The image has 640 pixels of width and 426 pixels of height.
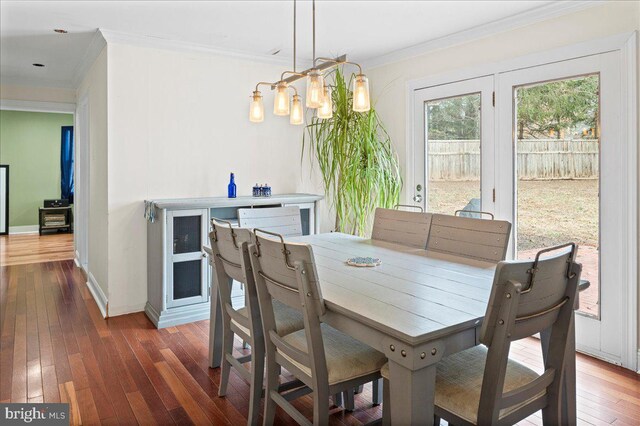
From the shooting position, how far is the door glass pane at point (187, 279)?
12.2 ft

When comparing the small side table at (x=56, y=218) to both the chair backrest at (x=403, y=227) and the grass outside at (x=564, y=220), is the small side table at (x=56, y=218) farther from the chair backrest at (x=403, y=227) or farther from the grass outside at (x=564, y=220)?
the grass outside at (x=564, y=220)

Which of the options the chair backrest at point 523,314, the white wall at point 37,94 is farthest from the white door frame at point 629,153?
the white wall at point 37,94

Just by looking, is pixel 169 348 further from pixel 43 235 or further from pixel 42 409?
pixel 43 235

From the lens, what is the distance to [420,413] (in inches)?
55.8

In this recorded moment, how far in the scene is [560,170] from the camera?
3150 mm

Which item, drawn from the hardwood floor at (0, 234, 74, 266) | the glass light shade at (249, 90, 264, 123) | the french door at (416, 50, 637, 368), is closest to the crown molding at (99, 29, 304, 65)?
the french door at (416, 50, 637, 368)

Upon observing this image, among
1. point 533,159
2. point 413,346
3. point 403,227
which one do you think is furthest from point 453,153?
point 413,346

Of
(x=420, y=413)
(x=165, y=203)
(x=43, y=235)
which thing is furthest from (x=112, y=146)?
(x=43, y=235)

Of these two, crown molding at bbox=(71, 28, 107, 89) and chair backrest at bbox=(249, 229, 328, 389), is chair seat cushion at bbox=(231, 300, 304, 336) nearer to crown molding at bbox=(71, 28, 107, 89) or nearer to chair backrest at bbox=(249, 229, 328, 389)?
chair backrest at bbox=(249, 229, 328, 389)

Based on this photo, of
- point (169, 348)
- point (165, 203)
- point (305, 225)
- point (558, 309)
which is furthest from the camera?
point (305, 225)

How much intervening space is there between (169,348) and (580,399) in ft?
8.44

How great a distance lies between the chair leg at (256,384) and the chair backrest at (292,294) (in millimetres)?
179

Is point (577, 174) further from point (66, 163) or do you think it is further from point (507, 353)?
point (66, 163)

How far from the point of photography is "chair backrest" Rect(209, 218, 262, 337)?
209cm
